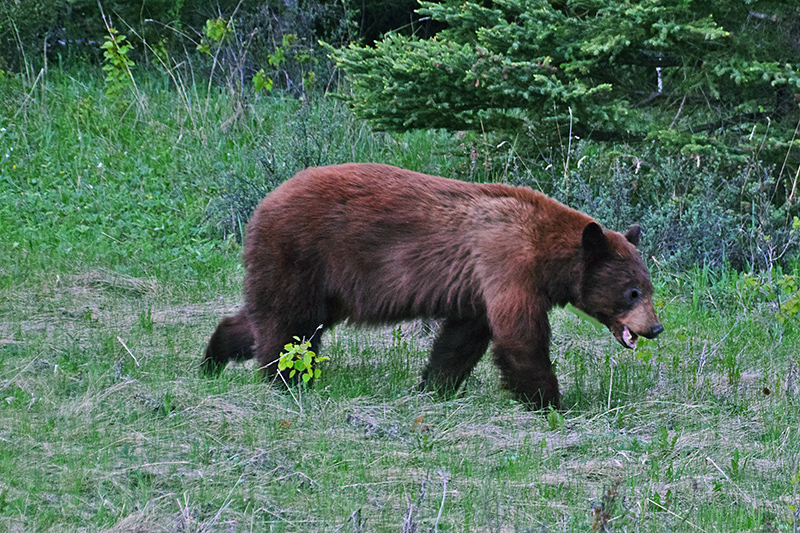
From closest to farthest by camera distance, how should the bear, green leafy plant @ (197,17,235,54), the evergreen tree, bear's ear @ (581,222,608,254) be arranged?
bear's ear @ (581,222,608,254) < the bear < the evergreen tree < green leafy plant @ (197,17,235,54)

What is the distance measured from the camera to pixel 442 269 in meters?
4.86

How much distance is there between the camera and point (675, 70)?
8.25 meters

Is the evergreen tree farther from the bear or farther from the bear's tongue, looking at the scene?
the bear's tongue

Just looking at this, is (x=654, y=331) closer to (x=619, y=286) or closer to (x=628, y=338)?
(x=628, y=338)

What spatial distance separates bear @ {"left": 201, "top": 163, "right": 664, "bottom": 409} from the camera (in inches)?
184

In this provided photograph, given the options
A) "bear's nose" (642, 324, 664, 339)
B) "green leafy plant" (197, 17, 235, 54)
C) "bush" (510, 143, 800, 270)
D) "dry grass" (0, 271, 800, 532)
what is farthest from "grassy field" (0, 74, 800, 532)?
"green leafy plant" (197, 17, 235, 54)

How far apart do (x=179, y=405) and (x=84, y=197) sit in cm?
525

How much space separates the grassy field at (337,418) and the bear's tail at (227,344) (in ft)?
0.35

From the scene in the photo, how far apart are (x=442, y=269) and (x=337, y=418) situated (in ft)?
3.22

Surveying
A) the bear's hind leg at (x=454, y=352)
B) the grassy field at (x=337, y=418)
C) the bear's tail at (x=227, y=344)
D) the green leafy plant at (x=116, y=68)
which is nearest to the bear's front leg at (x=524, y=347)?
the grassy field at (x=337, y=418)

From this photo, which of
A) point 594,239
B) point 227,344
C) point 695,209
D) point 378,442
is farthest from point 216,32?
point 378,442

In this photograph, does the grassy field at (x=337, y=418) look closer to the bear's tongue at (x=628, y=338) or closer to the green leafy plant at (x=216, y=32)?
the bear's tongue at (x=628, y=338)

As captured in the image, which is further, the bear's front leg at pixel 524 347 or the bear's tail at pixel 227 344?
the bear's tail at pixel 227 344

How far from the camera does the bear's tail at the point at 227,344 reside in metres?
5.28
